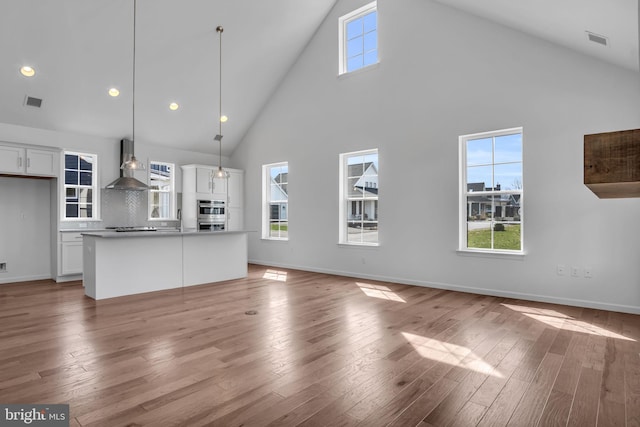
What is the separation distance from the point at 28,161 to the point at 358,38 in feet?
19.5

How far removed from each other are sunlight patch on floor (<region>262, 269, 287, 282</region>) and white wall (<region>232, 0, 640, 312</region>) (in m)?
0.51

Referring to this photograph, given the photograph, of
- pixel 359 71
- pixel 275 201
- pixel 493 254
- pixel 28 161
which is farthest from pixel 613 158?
pixel 275 201

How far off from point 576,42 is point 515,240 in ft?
8.10

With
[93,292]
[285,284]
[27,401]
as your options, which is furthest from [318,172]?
[27,401]

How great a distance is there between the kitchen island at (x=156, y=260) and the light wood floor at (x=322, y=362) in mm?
439

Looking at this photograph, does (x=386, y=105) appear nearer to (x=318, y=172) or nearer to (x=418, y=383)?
(x=318, y=172)

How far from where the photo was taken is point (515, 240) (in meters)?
5.16

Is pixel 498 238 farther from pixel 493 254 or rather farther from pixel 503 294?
pixel 503 294

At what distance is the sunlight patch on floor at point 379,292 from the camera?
518 centimetres

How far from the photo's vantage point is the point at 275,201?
846 cm

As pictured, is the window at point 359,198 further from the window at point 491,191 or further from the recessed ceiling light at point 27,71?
the recessed ceiling light at point 27,71

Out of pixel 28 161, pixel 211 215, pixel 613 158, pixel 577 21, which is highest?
pixel 577 21

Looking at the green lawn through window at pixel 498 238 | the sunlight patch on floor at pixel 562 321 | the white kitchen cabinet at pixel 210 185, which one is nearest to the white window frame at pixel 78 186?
the white kitchen cabinet at pixel 210 185

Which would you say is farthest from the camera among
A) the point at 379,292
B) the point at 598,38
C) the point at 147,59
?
the point at 147,59
